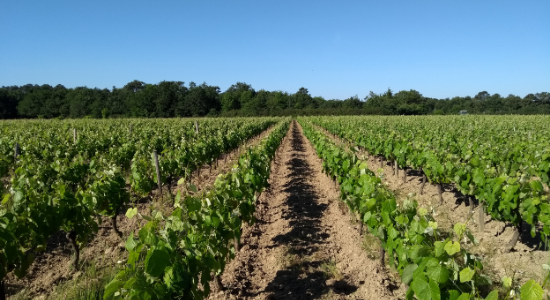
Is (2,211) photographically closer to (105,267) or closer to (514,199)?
(105,267)

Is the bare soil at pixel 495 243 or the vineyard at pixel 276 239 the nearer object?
the vineyard at pixel 276 239

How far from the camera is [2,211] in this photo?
128 inches

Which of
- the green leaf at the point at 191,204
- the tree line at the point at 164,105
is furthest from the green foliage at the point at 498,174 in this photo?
the tree line at the point at 164,105

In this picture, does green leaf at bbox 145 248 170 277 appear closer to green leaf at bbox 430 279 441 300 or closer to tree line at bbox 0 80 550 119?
green leaf at bbox 430 279 441 300

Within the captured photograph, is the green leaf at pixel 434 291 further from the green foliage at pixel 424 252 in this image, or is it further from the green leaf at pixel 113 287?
the green leaf at pixel 113 287

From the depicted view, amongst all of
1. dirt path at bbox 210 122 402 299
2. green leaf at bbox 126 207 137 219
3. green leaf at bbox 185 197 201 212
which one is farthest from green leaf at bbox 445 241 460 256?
green leaf at bbox 126 207 137 219

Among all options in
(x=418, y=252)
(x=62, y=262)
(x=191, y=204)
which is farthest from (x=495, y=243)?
(x=62, y=262)

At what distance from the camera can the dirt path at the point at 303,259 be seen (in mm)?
3928

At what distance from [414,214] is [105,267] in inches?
161

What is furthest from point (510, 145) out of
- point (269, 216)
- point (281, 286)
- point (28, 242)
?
point (28, 242)

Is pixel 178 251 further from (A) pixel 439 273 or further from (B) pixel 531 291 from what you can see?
(B) pixel 531 291

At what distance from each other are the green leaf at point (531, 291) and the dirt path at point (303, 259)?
223 centimetres

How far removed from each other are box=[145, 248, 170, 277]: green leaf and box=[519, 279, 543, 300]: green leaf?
7.32 ft

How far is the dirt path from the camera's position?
Result: 393 centimetres
